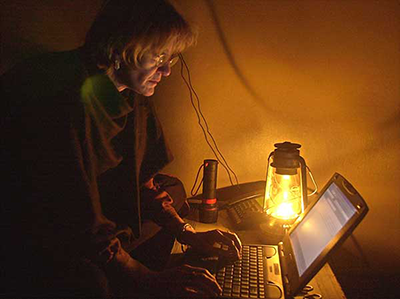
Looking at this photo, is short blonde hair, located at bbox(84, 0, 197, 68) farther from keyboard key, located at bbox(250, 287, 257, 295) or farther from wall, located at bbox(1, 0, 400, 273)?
keyboard key, located at bbox(250, 287, 257, 295)

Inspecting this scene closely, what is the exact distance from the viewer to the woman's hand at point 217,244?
3.02 feet

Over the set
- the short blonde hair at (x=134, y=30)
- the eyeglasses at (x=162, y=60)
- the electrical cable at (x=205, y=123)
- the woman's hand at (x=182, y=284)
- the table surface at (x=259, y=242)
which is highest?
the short blonde hair at (x=134, y=30)

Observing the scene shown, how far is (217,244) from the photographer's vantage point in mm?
972

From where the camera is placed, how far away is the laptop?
680 millimetres

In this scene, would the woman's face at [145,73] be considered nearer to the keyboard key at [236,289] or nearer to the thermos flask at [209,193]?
the thermos flask at [209,193]

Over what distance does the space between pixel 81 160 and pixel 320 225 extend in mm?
661

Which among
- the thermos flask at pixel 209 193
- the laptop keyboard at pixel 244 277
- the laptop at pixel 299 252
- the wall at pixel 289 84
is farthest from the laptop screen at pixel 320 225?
the wall at pixel 289 84

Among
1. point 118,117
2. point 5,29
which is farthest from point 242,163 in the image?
point 5,29

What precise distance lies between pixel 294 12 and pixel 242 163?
2.25 feet

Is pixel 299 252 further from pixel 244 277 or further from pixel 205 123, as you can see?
pixel 205 123

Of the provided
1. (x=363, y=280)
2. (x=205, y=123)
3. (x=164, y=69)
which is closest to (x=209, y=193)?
(x=205, y=123)

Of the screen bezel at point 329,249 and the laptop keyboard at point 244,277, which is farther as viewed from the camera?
the laptop keyboard at point 244,277

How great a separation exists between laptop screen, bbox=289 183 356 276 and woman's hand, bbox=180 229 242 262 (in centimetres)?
17

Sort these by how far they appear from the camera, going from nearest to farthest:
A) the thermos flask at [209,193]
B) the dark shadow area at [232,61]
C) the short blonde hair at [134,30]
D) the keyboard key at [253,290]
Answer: the keyboard key at [253,290]
the short blonde hair at [134,30]
the thermos flask at [209,193]
the dark shadow area at [232,61]
